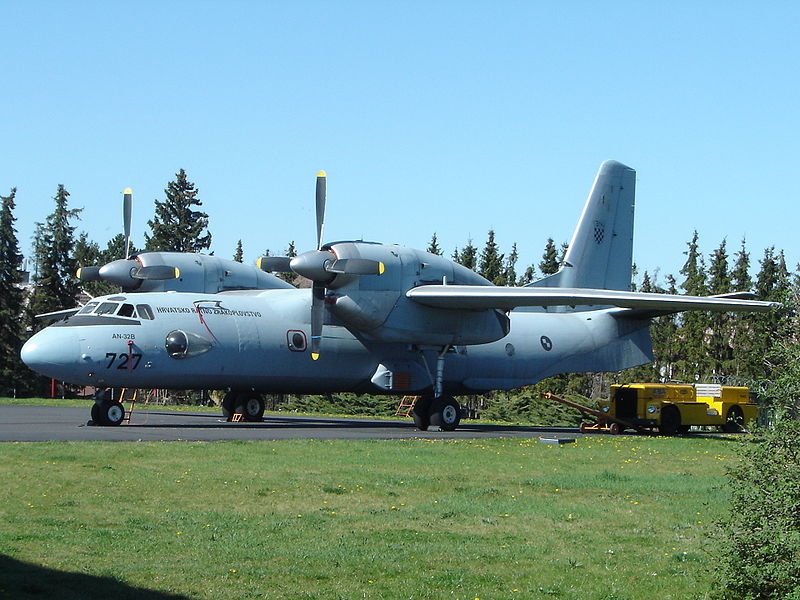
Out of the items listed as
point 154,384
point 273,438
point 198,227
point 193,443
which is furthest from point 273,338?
point 198,227

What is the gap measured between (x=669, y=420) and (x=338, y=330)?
414 inches

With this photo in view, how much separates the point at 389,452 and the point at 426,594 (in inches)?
486

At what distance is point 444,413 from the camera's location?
100 feet

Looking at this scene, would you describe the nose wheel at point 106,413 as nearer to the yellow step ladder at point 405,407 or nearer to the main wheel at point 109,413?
the main wheel at point 109,413

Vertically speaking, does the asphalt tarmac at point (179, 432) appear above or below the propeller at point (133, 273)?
below

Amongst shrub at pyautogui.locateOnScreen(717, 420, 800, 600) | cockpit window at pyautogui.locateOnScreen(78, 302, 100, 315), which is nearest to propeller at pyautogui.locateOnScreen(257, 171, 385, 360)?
cockpit window at pyautogui.locateOnScreen(78, 302, 100, 315)

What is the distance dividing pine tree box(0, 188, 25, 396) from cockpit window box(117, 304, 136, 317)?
34.7 m

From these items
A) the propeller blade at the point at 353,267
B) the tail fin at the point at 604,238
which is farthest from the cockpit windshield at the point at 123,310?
Result: the tail fin at the point at 604,238

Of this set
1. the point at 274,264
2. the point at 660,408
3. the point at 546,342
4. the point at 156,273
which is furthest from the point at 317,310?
the point at 660,408

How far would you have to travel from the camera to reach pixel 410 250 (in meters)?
30.1

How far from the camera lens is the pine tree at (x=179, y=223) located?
71.3 m

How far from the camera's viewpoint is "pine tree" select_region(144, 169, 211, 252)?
71.3m

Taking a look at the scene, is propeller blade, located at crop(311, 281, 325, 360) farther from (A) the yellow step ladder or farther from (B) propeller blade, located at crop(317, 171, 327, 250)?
(A) the yellow step ladder

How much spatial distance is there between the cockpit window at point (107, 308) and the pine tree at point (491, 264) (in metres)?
40.7
